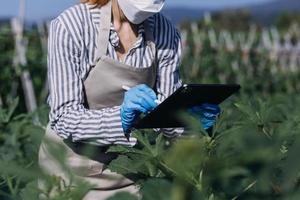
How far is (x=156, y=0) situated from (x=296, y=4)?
6374 cm

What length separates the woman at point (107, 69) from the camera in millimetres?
2475

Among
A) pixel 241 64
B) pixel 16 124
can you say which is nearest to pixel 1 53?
pixel 16 124

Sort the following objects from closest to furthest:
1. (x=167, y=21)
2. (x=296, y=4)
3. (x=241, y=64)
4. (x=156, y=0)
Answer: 1. (x=156, y=0)
2. (x=167, y=21)
3. (x=241, y=64)
4. (x=296, y=4)

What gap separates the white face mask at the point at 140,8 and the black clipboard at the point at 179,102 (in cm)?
34

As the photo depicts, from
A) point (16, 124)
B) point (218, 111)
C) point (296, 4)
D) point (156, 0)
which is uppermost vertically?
point (156, 0)

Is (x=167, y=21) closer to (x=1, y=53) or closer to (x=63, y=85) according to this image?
(x=63, y=85)

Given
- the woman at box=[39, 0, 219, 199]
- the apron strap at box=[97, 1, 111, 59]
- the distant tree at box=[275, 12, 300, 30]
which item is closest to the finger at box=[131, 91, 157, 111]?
the woman at box=[39, 0, 219, 199]

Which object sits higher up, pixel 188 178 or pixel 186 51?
pixel 188 178

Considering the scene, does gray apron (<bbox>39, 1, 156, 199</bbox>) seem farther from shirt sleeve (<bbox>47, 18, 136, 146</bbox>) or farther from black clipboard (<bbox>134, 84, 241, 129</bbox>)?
black clipboard (<bbox>134, 84, 241, 129</bbox>)

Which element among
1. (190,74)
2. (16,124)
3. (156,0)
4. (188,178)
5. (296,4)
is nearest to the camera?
(188,178)

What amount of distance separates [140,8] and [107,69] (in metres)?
0.20

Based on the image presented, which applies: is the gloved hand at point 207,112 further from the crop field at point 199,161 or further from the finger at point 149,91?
the finger at point 149,91

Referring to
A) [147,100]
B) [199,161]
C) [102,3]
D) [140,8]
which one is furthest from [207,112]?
[199,161]

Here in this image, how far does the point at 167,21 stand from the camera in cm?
285
